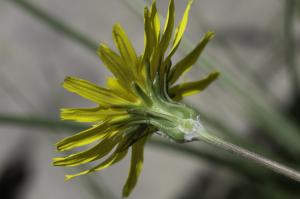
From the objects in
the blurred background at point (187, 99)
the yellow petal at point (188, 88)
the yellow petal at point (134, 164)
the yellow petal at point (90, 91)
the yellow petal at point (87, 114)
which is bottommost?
the blurred background at point (187, 99)

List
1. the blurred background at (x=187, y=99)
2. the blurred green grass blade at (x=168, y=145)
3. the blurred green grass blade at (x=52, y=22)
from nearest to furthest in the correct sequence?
the blurred green grass blade at (x=168, y=145)
the blurred green grass blade at (x=52, y=22)
the blurred background at (x=187, y=99)

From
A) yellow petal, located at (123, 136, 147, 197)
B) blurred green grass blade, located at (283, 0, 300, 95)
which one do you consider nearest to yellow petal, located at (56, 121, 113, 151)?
yellow petal, located at (123, 136, 147, 197)

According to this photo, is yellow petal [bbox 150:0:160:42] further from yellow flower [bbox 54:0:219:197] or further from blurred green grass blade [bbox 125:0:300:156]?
blurred green grass blade [bbox 125:0:300:156]

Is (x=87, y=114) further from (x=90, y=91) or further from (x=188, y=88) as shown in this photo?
(x=188, y=88)

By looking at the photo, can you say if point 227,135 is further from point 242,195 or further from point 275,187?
point 242,195

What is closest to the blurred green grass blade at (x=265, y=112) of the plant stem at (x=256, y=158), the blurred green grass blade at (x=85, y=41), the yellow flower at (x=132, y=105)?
the blurred green grass blade at (x=85, y=41)

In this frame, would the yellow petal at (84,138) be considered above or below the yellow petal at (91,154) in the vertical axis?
above

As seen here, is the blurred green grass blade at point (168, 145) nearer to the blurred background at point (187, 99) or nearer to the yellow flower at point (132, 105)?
the blurred background at point (187, 99)
